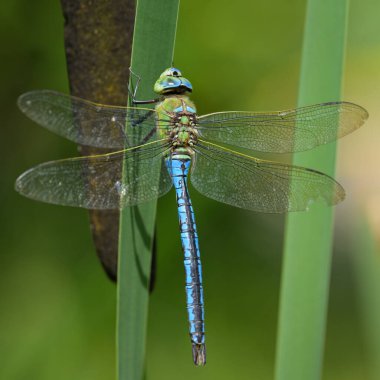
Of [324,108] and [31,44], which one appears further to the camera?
[31,44]

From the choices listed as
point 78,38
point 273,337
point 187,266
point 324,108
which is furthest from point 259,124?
point 273,337

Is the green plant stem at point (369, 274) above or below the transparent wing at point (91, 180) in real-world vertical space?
below

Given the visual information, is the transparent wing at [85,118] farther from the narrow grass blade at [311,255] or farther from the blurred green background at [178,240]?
the narrow grass blade at [311,255]

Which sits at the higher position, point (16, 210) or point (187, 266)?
point (16, 210)

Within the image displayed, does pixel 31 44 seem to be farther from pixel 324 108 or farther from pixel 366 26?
pixel 366 26

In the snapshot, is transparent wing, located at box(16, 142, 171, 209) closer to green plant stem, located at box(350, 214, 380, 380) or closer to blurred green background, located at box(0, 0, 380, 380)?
blurred green background, located at box(0, 0, 380, 380)

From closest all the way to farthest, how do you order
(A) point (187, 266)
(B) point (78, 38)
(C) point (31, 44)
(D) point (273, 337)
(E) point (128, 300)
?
(E) point (128, 300), (B) point (78, 38), (A) point (187, 266), (C) point (31, 44), (D) point (273, 337)

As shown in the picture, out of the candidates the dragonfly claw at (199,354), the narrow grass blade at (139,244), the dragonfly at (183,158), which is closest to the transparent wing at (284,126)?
the dragonfly at (183,158)

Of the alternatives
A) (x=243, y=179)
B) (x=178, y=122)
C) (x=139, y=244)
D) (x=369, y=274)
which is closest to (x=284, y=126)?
(x=243, y=179)
